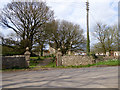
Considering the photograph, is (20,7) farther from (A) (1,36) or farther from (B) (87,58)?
(B) (87,58)

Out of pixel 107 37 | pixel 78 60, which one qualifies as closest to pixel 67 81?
pixel 78 60

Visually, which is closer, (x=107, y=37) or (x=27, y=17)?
(x=27, y=17)

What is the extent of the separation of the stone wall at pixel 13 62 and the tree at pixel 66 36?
1799cm

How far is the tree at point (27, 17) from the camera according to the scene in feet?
105

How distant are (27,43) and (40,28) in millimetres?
5113

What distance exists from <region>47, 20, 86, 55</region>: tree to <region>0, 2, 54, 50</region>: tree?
16.8 feet

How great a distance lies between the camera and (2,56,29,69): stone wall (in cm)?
1856

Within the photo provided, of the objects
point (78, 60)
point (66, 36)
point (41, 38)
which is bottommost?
point (78, 60)

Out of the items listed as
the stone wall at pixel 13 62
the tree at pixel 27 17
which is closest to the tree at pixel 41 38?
the tree at pixel 27 17

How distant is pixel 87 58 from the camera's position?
23.3 m

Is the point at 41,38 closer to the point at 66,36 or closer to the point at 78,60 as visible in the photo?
the point at 66,36

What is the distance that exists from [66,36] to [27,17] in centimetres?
1141

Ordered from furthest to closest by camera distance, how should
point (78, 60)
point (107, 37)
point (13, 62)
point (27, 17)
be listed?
point (107, 37), point (27, 17), point (78, 60), point (13, 62)

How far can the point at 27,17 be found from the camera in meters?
32.2
